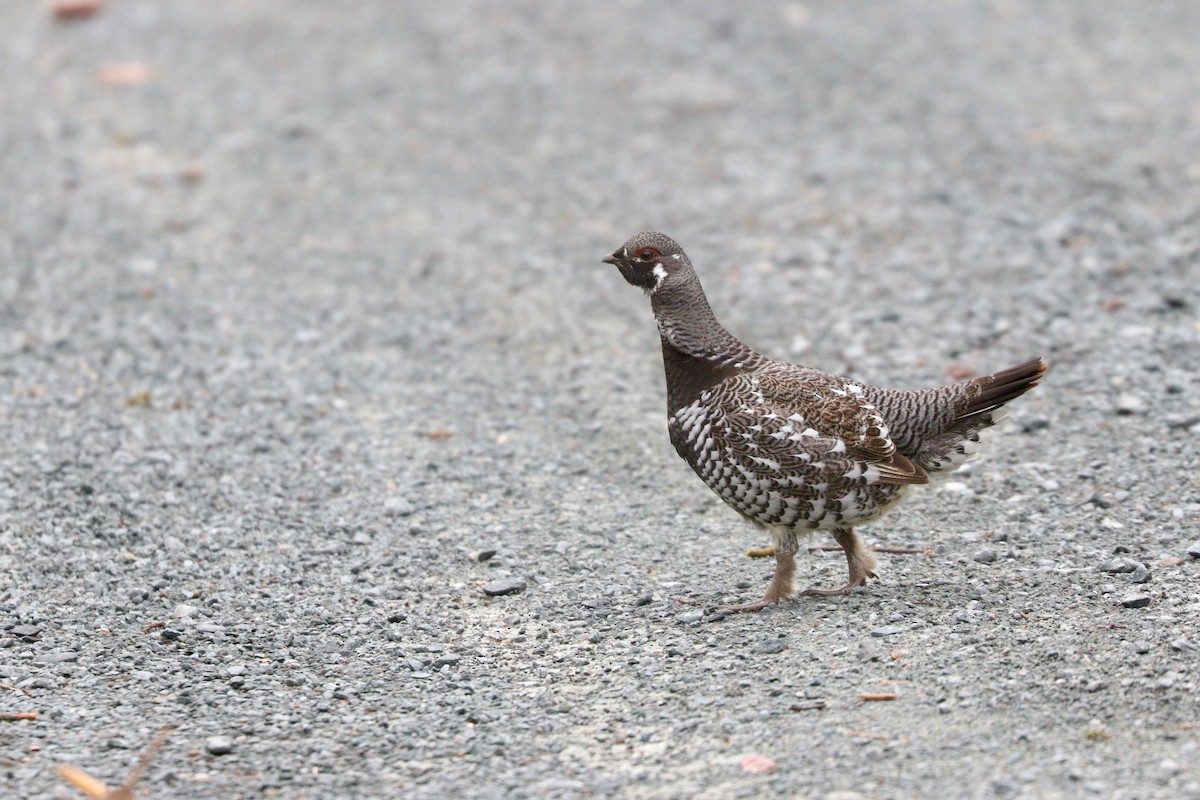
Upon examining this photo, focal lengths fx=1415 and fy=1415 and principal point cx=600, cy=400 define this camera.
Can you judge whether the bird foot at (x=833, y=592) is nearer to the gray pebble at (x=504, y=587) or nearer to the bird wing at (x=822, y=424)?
the bird wing at (x=822, y=424)

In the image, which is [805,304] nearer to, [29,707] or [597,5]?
[29,707]

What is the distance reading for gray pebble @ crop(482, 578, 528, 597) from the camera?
21.9 feet

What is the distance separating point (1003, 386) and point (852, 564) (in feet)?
→ 3.48

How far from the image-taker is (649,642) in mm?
6129

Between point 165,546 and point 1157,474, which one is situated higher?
point 1157,474

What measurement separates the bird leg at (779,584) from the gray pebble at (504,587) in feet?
3.11

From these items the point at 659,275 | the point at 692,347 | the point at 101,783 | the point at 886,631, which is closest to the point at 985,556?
the point at 886,631

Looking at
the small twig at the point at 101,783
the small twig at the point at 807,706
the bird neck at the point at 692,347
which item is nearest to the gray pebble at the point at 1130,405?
the bird neck at the point at 692,347

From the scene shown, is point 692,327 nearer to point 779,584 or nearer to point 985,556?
point 779,584

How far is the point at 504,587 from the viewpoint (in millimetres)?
6688

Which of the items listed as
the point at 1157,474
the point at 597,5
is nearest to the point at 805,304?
the point at 1157,474

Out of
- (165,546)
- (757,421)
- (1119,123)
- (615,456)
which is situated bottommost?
(165,546)

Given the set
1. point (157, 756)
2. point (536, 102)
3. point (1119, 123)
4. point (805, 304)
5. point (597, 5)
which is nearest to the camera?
point (157, 756)

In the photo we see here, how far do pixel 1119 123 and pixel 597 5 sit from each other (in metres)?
6.12
